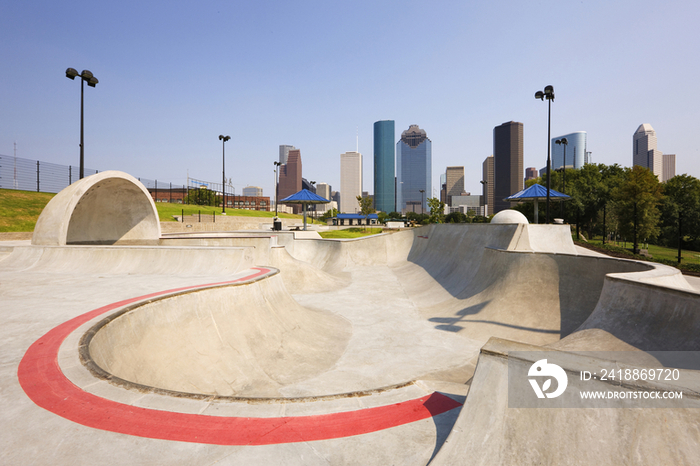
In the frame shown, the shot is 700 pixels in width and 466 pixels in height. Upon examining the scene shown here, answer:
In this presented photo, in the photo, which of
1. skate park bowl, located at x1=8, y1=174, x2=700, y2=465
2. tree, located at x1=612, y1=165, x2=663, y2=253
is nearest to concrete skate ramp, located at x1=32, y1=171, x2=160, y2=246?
skate park bowl, located at x1=8, y1=174, x2=700, y2=465

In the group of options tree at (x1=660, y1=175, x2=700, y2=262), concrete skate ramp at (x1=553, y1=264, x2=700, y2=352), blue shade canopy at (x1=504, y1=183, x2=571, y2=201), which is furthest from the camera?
tree at (x1=660, y1=175, x2=700, y2=262)

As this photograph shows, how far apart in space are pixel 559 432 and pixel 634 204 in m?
47.0

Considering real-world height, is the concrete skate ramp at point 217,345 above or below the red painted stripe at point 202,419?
below

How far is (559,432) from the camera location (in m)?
2.62

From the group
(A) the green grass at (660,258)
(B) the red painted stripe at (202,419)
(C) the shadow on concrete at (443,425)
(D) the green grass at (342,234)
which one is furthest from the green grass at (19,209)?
(A) the green grass at (660,258)

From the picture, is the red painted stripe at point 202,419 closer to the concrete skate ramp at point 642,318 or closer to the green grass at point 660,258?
the concrete skate ramp at point 642,318

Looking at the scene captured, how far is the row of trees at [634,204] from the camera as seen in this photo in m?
36.3

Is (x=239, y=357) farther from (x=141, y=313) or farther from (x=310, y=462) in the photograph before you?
(x=310, y=462)

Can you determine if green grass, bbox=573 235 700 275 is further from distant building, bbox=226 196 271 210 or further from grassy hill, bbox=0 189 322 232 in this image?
distant building, bbox=226 196 271 210

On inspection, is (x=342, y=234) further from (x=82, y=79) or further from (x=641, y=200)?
(x=641, y=200)

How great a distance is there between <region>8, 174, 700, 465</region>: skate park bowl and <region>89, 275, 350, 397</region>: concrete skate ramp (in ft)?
0.11

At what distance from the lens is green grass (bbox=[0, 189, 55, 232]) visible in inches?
867

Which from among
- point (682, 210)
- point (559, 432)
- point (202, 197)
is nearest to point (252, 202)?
point (202, 197)

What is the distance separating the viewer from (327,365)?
813 centimetres
